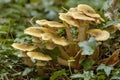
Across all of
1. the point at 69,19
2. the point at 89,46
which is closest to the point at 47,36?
the point at 69,19

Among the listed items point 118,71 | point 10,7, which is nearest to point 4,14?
point 10,7

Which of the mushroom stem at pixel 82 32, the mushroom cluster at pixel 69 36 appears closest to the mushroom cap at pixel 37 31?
the mushroom cluster at pixel 69 36

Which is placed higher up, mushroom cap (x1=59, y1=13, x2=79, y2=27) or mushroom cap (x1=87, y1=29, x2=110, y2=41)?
mushroom cap (x1=59, y1=13, x2=79, y2=27)

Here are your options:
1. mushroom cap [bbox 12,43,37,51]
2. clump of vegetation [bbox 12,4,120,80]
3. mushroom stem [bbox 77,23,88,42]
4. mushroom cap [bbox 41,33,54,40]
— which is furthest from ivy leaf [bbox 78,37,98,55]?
mushroom cap [bbox 12,43,37,51]

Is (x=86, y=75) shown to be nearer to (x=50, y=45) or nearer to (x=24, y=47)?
(x=50, y=45)

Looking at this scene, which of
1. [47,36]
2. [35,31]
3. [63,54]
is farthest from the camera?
[63,54]

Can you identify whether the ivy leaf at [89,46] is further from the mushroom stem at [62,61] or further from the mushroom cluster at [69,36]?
the mushroom stem at [62,61]

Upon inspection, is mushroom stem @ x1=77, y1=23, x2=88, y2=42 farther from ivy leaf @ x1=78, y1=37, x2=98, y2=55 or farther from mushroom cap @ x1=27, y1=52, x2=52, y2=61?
mushroom cap @ x1=27, y1=52, x2=52, y2=61
